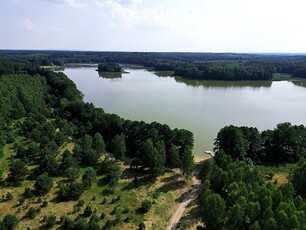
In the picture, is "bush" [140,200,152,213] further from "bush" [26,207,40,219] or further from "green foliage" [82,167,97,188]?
"bush" [26,207,40,219]

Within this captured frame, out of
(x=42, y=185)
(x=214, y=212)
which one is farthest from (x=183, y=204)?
(x=42, y=185)

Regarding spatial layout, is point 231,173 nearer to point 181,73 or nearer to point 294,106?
point 294,106

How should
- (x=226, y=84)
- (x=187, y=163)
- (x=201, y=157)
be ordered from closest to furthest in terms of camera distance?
(x=187, y=163) → (x=201, y=157) → (x=226, y=84)

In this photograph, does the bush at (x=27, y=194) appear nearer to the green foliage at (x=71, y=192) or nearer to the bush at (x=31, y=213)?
the bush at (x=31, y=213)

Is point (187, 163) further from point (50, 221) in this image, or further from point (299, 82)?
point (299, 82)

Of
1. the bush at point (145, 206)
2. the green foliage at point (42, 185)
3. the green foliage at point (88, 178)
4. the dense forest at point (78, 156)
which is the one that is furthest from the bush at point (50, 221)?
the bush at point (145, 206)

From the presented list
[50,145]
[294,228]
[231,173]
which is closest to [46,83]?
[50,145]
